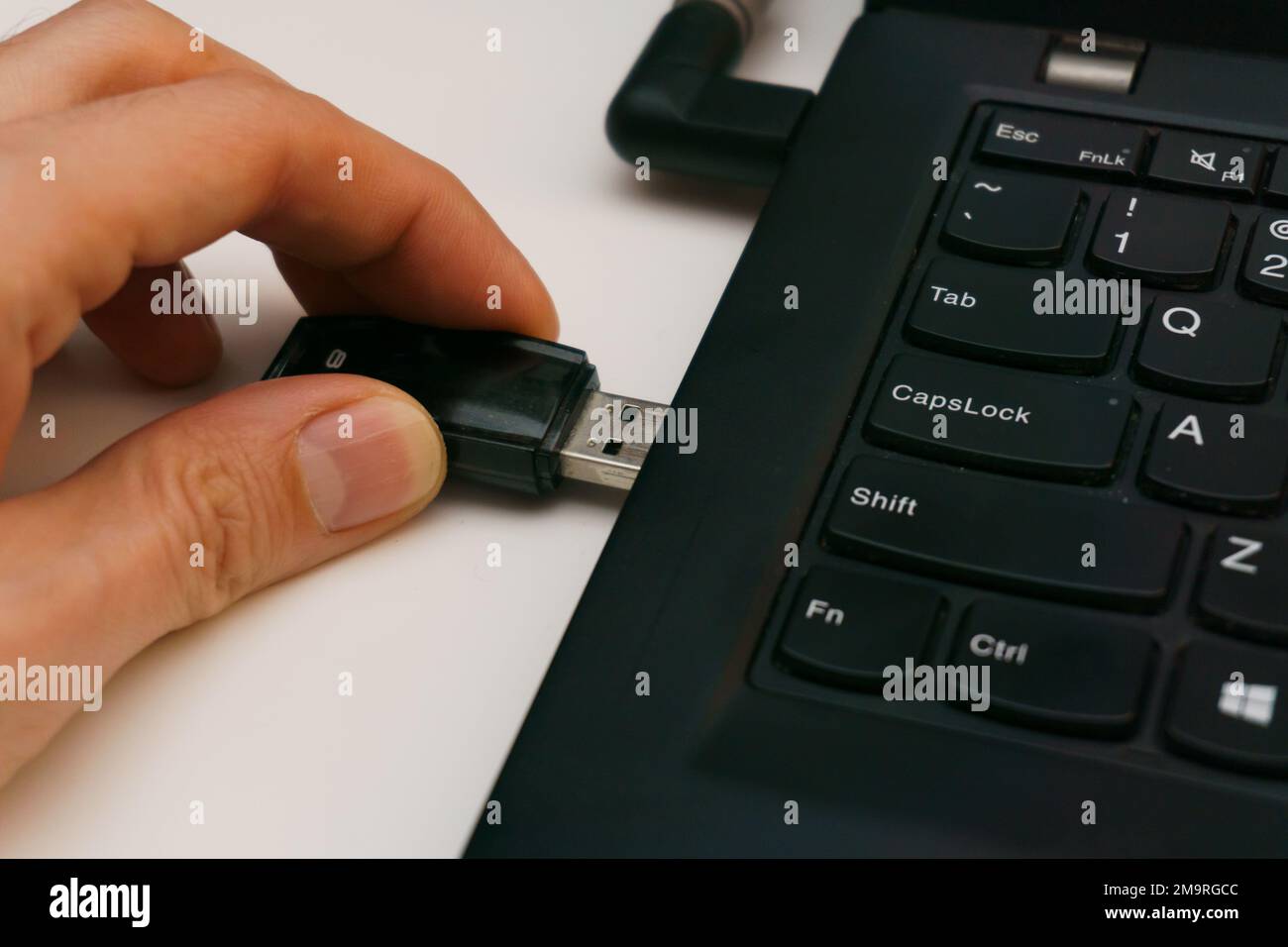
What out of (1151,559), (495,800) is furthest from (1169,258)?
(495,800)

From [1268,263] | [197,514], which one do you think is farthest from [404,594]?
[1268,263]

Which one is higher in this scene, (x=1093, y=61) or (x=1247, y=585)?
(x=1093, y=61)

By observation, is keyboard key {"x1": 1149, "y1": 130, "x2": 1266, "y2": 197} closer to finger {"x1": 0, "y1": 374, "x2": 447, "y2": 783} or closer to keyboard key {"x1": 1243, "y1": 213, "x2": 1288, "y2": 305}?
keyboard key {"x1": 1243, "y1": 213, "x2": 1288, "y2": 305}

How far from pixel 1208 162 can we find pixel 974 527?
0.54ft

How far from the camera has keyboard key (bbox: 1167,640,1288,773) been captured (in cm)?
27

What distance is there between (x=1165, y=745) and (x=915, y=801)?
57 millimetres

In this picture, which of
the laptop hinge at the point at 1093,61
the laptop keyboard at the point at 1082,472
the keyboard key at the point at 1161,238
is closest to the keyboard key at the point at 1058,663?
the laptop keyboard at the point at 1082,472

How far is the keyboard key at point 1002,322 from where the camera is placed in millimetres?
345

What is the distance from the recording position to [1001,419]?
1.09ft

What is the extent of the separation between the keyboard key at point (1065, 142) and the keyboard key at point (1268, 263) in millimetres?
45

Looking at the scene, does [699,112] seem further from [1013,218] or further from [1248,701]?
[1248,701]

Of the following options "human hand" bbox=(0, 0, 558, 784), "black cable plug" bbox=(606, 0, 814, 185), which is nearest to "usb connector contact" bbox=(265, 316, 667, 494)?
"human hand" bbox=(0, 0, 558, 784)

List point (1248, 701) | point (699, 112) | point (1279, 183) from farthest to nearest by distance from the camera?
point (699, 112) < point (1279, 183) < point (1248, 701)
